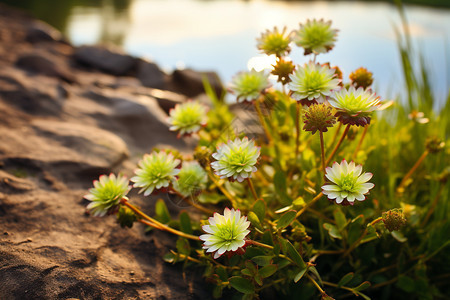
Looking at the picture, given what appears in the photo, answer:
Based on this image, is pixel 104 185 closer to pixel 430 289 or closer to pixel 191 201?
pixel 191 201

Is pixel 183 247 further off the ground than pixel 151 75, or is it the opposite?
pixel 183 247


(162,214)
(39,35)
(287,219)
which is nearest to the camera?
(287,219)

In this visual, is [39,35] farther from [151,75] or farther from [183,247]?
[183,247]

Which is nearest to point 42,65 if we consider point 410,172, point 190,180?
point 190,180

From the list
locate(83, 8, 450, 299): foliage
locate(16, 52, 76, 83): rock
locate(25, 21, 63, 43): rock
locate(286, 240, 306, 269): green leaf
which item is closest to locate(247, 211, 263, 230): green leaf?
locate(83, 8, 450, 299): foliage

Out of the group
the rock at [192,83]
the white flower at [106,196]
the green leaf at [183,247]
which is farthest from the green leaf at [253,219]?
the rock at [192,83]

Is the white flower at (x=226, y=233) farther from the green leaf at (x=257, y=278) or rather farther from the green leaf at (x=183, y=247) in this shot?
the green leaf at (x=183, y=247)
